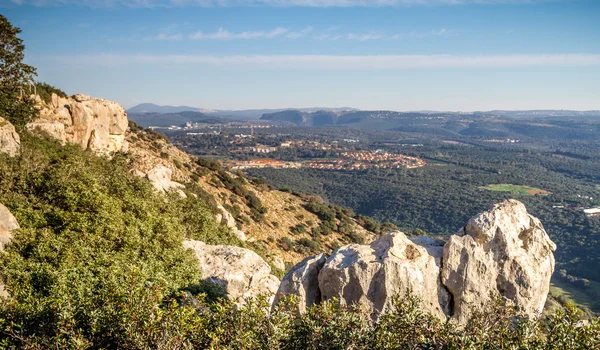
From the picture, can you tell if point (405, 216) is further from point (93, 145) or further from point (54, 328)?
point (54, 328)

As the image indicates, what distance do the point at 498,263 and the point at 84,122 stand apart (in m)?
26.7

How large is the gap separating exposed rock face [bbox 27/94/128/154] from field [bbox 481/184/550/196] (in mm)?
101681

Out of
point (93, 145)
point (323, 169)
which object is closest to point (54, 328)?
point (93, 145)

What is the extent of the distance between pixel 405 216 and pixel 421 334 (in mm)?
77675

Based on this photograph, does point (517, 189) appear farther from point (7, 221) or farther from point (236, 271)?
point (7, 221)

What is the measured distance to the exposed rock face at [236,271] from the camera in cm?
1655

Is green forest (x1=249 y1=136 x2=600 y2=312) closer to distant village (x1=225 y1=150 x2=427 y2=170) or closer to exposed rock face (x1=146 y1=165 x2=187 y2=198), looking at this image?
distant village (x1=225 y1=150 x2=427 y2=170)

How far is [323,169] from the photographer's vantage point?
127m

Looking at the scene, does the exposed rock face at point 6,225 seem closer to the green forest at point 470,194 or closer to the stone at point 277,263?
the stone at point 277,263

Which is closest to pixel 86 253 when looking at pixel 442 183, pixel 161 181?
pixel 161 181

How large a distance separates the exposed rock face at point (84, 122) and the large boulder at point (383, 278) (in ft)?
71.1

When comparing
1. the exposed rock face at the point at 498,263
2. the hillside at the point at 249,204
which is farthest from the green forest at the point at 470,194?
the exposed rock face at the point at 498,263

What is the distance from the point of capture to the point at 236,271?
17172 millimetres

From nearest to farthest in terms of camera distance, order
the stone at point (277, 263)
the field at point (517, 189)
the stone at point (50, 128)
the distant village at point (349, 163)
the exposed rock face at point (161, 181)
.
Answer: the stone at point (50, 128), the stone at point (277, 263), the exposed rock face at point (161, 181), the field at point (517, 189), the distant village at point (349, 163)
